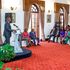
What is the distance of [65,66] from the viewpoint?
265 inches

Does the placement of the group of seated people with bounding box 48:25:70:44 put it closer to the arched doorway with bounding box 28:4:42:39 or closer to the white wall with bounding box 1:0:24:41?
the arched doorway with bounding box 28:4:42:39

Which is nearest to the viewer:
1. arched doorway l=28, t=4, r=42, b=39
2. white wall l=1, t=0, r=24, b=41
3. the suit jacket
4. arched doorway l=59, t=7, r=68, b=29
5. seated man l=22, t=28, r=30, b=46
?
the suit jacket

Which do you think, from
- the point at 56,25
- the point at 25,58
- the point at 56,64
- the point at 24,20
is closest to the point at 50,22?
the point at 56,25

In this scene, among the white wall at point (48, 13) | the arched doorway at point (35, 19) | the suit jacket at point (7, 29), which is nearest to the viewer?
the suit jacket at point (7, 29)

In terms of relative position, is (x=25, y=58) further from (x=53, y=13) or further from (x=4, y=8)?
(x=53, y=13)

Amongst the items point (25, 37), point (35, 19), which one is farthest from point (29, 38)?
point (35, 19)

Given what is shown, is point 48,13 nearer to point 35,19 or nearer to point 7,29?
point 35,19

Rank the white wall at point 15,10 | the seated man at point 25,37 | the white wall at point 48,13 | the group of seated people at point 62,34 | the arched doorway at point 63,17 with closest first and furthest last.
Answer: the white wall at point 15,10, the seated man at point 25,37, the group of seated people at point 62,34, the white wall at point 48,13, the arched doorway at point 63,17

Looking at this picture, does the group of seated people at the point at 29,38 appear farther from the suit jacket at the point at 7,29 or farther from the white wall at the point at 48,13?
the white wall at the point at 48,13

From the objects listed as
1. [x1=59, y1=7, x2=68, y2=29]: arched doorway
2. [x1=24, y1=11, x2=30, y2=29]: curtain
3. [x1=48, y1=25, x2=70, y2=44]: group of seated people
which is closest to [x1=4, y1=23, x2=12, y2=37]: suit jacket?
[x1=24, y1=11, x2=30, y2=29]: curtain

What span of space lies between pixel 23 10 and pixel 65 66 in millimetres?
6751

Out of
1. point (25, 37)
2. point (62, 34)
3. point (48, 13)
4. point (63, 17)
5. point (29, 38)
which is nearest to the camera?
point (25, 37)

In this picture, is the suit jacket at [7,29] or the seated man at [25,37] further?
the seated man at [25,37]

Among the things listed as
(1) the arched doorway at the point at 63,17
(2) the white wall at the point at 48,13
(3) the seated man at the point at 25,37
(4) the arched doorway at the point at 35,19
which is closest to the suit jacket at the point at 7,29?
(3) the seated man at the point at 25,37
